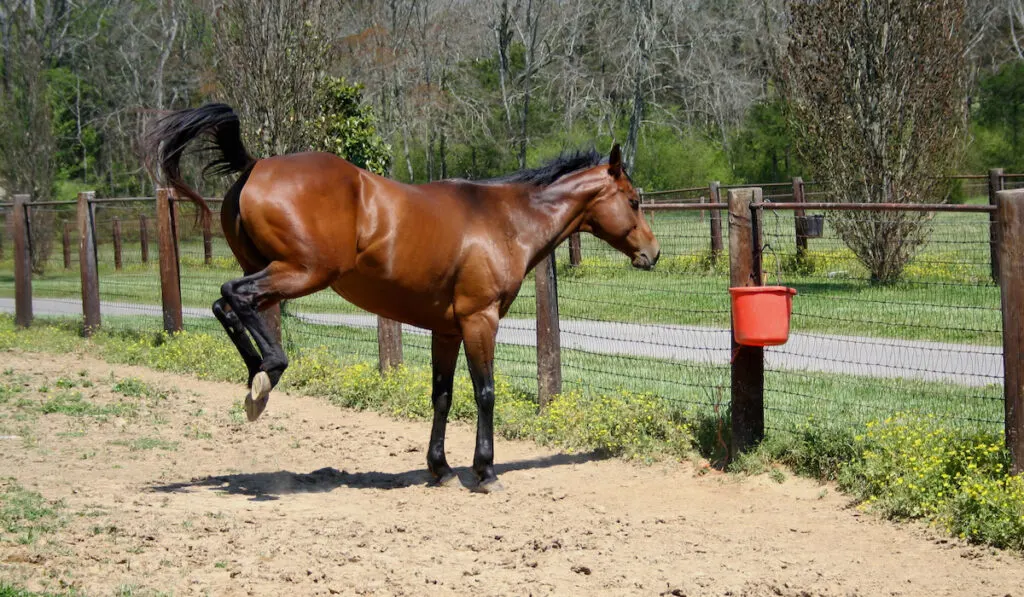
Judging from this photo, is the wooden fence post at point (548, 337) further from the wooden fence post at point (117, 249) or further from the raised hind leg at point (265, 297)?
the wooden fence post at point (117, 249)

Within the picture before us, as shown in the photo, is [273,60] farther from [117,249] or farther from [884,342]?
[117,249]

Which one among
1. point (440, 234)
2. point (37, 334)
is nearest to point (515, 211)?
point (440, 234)

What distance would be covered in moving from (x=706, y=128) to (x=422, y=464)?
Result: 103 ft

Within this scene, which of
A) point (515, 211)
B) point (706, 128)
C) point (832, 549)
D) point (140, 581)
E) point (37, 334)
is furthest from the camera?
point (706, 128)

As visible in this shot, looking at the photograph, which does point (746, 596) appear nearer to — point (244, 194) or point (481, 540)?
point (481, 540)

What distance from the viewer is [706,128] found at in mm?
37125

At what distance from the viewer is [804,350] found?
1113 cm

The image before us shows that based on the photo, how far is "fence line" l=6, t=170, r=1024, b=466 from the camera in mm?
6953

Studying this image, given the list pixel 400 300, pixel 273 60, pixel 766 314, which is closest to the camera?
pixel 766 314

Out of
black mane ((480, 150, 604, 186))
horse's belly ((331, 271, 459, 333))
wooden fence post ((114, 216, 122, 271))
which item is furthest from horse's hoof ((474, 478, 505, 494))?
wooden fence post ((114, 216, 122, 271))

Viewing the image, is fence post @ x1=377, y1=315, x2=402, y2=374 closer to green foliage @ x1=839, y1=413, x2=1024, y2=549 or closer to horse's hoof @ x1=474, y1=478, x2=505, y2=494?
horse's hoof @ x1=474, y1=478, x2=505, y2=494

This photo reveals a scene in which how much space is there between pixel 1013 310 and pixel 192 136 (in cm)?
500

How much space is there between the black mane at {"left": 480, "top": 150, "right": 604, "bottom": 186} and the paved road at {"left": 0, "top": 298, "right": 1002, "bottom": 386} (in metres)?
1.44

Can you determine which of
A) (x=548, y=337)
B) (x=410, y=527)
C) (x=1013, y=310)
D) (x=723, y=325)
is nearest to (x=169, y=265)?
(x=548, y=337)
